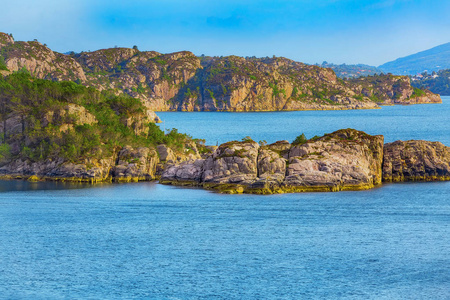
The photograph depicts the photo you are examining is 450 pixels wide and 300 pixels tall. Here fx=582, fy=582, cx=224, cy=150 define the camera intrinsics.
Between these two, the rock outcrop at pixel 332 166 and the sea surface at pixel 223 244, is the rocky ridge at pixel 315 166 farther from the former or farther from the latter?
the sea surface at pixel 223 244

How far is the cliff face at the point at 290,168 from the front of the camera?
74.7 metres

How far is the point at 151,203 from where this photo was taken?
6856 cm

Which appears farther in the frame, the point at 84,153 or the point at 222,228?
the point at 84,153

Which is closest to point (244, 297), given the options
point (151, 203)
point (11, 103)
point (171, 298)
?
point (171, 298)

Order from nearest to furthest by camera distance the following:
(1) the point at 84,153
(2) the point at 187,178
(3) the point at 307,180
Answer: (3) the point at 307,180
(2) the point at 187,178
(1) the point at 84,153

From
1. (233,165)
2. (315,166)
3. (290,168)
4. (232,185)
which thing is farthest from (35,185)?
(315,166)

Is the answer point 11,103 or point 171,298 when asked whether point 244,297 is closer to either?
point 171,298

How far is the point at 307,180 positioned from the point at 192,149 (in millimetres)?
33104

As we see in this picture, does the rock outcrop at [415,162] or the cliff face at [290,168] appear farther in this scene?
the rock outcrop at [415,162]

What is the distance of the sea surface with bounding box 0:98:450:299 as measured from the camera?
38312 mm

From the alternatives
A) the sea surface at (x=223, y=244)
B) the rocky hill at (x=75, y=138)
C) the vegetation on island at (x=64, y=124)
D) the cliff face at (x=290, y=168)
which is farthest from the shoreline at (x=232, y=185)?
the vegetation on island at (x=64, y=124)

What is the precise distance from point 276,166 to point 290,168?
1.86 meters

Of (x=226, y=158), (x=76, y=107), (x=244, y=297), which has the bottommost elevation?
(x=244, y=297)

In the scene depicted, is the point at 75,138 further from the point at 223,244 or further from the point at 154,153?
the point at 223,244
